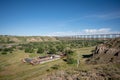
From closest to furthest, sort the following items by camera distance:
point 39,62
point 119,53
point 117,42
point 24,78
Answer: point 24,78 < point 119,53 < point 117,42 < point 39,62

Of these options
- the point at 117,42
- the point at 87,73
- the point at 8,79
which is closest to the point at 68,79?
the point at 87,73

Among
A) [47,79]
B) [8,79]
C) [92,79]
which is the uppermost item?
[92,79]

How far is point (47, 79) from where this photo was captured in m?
17.3

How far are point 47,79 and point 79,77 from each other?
5.04 m

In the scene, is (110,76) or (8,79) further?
(8,79)

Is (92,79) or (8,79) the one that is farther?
(8,79)

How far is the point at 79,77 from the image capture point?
15367 millimetres

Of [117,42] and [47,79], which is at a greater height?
[117,42]

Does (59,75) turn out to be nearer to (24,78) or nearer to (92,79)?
(92,79)

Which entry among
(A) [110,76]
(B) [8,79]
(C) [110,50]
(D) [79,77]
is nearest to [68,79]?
(D) [79,77]

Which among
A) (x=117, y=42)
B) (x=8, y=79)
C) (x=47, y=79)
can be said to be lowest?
(x=8, y=79)

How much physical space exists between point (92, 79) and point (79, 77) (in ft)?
5.63

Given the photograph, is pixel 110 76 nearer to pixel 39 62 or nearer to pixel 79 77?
pixel 79 77

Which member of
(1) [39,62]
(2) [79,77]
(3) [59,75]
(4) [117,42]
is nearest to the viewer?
(2) [79,77]
